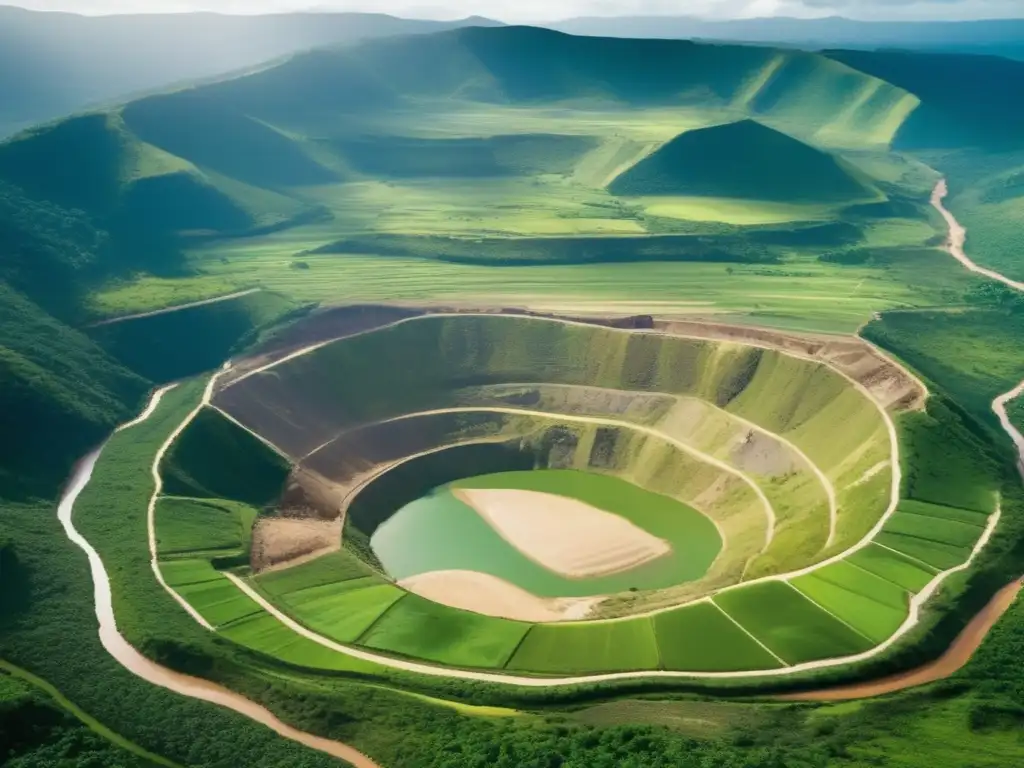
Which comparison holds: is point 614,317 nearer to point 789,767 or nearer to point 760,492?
point 760,492

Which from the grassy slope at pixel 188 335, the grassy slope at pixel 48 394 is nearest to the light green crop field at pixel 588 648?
the grassy slope at pixel 48 394

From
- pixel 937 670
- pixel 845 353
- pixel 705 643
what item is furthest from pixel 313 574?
pixel 845 353

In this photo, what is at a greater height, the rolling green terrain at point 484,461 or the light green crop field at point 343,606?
the rolling green terrain at point 484,461

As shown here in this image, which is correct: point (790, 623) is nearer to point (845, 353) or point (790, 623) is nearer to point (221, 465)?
point (845, 353)

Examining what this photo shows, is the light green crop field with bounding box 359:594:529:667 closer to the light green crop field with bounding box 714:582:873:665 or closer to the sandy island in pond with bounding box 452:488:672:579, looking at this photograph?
the sandy island in pond with bounding box 452:488:672:579

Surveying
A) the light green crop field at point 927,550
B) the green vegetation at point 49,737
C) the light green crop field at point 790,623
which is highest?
the light green crop field at point 927,550

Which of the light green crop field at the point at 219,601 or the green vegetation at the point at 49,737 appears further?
the light green crop field at the point at 219,601

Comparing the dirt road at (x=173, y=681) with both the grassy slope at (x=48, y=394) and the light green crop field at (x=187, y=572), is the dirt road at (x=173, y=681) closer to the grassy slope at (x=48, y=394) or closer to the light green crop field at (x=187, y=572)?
the light green crop field at (x=187, y=572)
